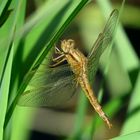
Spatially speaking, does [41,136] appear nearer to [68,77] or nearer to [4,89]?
[68,77]

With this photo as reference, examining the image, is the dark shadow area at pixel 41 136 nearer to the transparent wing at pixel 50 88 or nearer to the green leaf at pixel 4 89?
the transparent wing at pixel 50 88

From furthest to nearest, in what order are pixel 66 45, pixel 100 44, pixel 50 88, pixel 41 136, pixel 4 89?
pixel 41 136 → pixel 66 45 → pixel 100 44 → pixel 50 88 → pixel 4 89

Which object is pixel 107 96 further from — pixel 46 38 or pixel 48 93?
pixel 46 38

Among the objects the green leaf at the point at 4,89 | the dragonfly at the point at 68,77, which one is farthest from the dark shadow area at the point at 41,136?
the green leaf at the point at 4,89

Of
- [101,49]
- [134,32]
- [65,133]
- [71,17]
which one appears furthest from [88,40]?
[71,17]

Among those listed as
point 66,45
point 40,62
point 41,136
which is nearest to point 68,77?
point 66,45

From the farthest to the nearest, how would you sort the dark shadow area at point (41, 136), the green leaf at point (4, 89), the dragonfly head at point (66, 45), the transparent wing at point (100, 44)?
1. the dark shadow area at point (41, 136)
2. the dragonfly head at point (66, 45)
3. the transparent wing at point (100, 44)
4. the green leaf at point (4, 89)

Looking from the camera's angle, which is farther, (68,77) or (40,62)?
(68,77)

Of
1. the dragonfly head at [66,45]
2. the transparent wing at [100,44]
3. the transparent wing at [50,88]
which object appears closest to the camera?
the transparent wing at [50,88]
